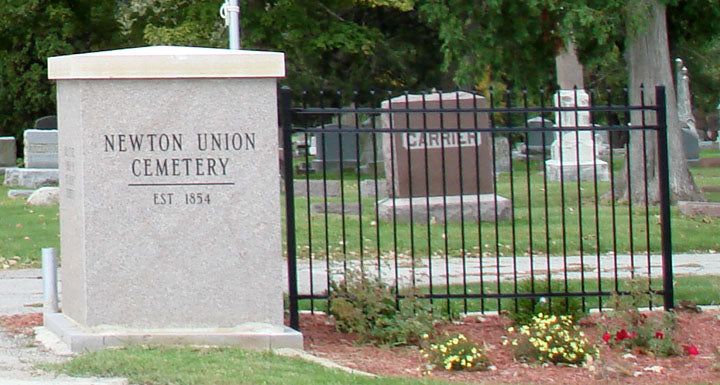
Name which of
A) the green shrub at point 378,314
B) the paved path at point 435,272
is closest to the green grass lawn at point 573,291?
the paved path at point 435,272

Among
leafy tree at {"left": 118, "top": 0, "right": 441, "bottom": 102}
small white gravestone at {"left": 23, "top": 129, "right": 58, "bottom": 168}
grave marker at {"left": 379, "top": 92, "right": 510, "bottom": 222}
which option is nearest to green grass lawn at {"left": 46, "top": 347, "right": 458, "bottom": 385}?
grave marker at {"left": 379, "top": 92, "right": 510, "bottom": 222}

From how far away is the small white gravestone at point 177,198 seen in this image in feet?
25.3

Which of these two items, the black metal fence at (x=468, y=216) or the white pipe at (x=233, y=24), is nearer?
the black metal fence at (x=468, y=216)

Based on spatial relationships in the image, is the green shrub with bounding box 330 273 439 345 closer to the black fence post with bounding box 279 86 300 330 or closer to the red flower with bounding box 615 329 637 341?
the black fence post with bounding box 279 86 300 330

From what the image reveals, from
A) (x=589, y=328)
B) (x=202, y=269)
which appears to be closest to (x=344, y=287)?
(x=202, y=269)

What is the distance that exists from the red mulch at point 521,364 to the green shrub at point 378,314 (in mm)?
96

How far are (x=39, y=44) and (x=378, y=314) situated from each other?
28496 mm

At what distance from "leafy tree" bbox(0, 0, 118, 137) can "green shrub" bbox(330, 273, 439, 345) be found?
27151mm

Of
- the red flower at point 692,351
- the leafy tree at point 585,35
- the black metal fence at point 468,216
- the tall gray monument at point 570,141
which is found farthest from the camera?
the tall gray monument at point 570,141

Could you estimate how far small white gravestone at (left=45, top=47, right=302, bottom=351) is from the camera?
7707 mm

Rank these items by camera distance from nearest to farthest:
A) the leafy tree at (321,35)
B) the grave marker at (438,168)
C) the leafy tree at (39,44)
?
1. the grave marker at (438,168)
2. the leafy tree at (321,35)
3. the leafy tree at (39,44)

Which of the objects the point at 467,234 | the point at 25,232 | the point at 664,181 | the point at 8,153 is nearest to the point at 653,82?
the point at 467,234

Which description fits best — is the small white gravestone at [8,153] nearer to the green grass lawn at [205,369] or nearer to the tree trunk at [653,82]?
the tree trunk at [653,82]

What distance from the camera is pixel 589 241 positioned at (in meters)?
14.7
